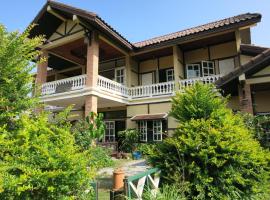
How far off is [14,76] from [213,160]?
4.52 m

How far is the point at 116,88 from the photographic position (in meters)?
14.2

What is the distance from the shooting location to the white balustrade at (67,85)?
42.6 ft

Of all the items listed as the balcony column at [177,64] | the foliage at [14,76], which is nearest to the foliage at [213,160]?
the foliage at [14,76]

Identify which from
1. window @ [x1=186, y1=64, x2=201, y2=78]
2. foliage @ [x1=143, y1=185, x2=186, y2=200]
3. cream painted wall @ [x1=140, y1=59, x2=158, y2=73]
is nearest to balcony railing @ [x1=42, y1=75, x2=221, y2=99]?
window @ [x1=186, y1=64, x2=201, y2=78]

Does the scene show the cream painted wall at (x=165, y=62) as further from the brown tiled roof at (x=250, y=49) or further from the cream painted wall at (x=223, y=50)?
the brown tiled roof at (x=250, y=49)

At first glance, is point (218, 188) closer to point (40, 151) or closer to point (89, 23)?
point (40, 151)

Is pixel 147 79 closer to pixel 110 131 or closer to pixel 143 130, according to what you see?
pixel 143 130

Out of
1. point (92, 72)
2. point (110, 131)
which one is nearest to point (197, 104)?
point (92, 72)

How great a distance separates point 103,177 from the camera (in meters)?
8.02

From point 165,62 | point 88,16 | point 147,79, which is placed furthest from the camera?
point 147,79

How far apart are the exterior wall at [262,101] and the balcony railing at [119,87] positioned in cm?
219

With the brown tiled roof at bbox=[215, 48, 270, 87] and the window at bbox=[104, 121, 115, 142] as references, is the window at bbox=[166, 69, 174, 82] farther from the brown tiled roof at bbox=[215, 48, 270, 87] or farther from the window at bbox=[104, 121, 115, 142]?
the brown tiled roof at bbox=[215, 48, 270, 87]

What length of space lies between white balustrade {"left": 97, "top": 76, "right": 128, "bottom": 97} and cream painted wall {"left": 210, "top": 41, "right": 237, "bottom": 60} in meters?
5.98

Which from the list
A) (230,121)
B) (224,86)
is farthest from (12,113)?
→ (224,86)
